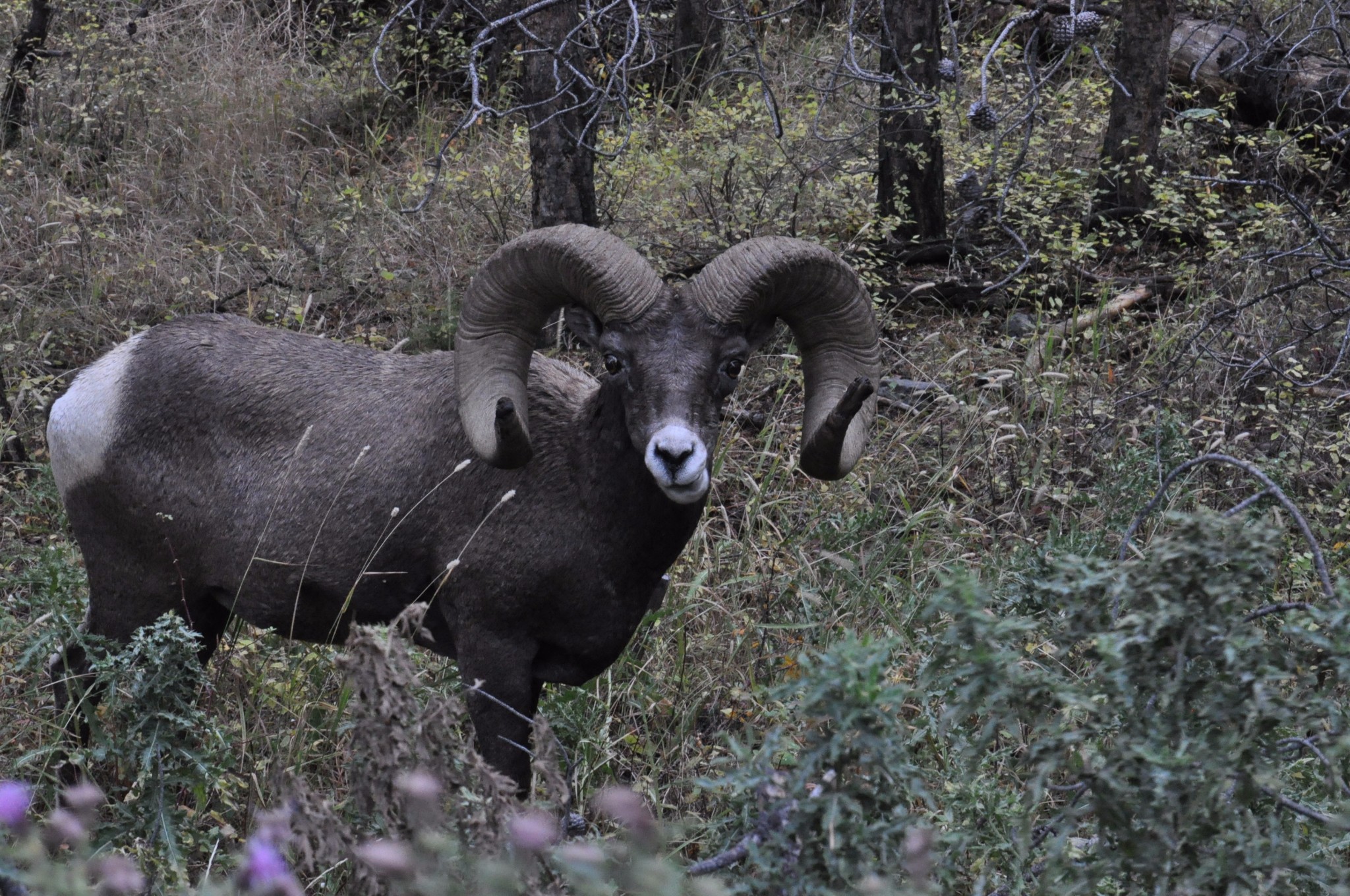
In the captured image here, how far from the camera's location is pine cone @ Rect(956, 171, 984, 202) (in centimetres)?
905

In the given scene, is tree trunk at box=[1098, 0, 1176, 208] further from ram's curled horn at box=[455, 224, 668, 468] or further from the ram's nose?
the ram's nose

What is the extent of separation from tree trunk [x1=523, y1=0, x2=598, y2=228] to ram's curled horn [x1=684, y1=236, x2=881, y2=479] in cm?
277

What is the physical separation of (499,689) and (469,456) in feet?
2.73

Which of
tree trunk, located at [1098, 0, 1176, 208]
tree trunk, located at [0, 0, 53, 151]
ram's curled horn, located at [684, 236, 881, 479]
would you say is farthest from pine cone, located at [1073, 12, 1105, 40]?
tree trunk, located at [0, 0, 53, 151]

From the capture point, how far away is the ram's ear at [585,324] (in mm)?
4383

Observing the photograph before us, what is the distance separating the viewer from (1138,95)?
8.78 m

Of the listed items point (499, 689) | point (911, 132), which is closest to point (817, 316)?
point (499, 689)

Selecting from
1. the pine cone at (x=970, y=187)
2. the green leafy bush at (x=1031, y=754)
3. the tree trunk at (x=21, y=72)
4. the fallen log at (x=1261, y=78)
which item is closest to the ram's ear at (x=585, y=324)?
the green leafy bush at (x=1031, y=754)

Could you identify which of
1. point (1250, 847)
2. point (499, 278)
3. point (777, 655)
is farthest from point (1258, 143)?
point (1250, 847)

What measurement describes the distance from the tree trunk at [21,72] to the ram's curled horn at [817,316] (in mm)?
7351

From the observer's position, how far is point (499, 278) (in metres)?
4.37

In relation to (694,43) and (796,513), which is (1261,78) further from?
(796,513)

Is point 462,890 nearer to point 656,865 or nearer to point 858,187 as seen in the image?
point 656,865

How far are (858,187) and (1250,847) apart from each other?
670 cm
